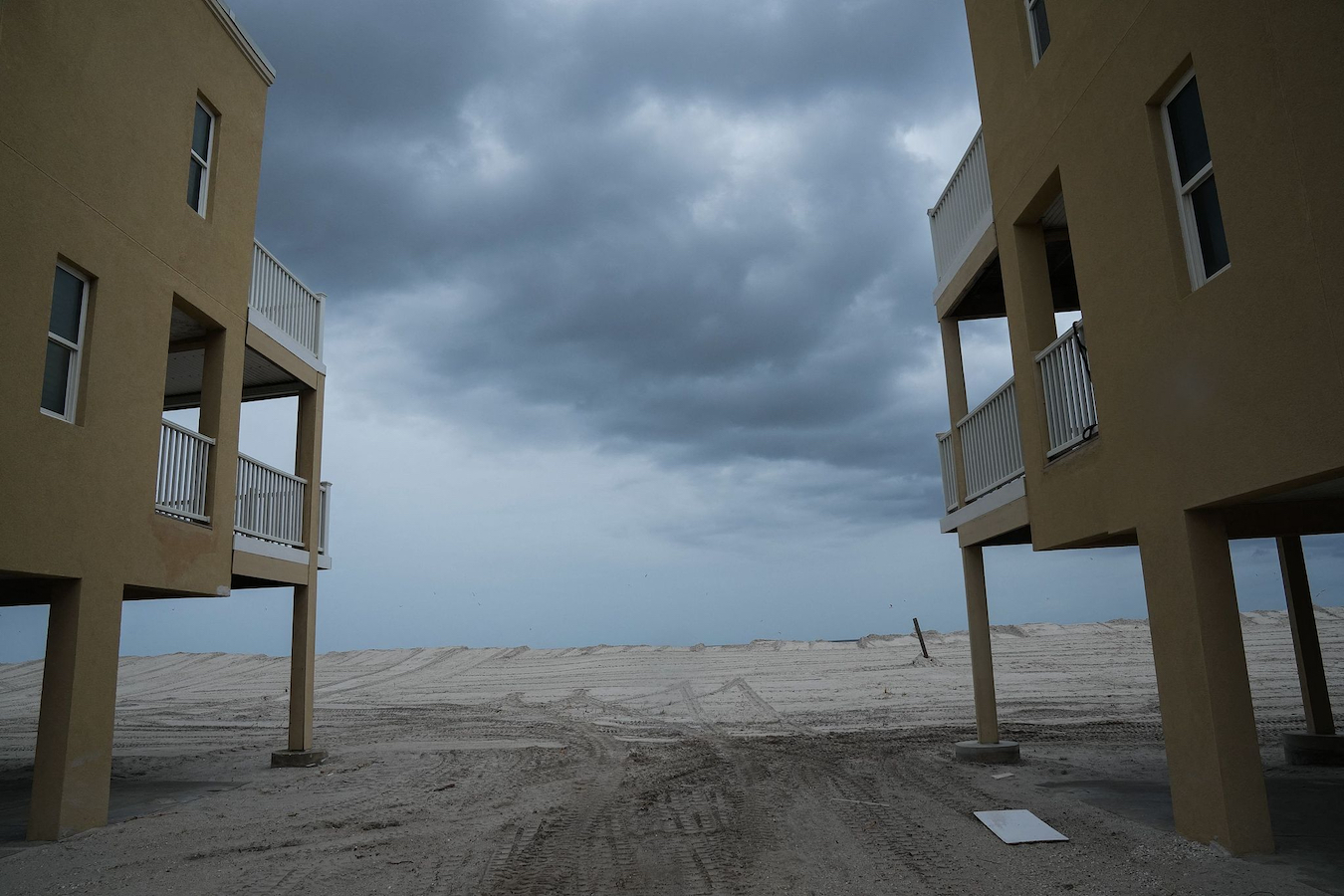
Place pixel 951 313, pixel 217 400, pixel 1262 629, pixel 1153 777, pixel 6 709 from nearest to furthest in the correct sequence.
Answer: pixel 1153 777 < pixel 217 400 < pixel 951 313 < pixel 6 709 < pixel 1262 629

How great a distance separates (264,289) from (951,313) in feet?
34.2

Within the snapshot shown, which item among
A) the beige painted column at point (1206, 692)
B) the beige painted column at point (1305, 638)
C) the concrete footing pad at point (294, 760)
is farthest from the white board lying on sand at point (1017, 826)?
the concrete footing pad at point (294, 760)

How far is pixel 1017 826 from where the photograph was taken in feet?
24.2

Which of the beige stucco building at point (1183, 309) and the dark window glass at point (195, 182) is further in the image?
the dark window glass at point (195, 182)

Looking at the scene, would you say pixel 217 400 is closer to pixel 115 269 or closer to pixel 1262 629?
pixel 115 269

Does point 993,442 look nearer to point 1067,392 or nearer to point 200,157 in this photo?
point 1067,392

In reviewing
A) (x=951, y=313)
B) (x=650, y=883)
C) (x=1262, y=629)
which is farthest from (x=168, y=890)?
(x=1262, y=629)

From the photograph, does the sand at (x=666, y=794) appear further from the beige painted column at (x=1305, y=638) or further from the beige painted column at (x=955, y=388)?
the beige painted column at (x=955, y=388)

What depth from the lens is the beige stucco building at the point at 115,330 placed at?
8352 millimetres

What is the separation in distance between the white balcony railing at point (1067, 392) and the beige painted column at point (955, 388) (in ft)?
9.58

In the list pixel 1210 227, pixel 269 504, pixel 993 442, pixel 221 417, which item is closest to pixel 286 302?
pixel 221 417

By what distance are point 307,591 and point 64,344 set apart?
246 inches

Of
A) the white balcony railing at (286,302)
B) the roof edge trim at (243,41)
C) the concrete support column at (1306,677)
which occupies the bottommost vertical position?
the concrete support column at (1306,677)

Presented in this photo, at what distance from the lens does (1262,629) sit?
101 feet
